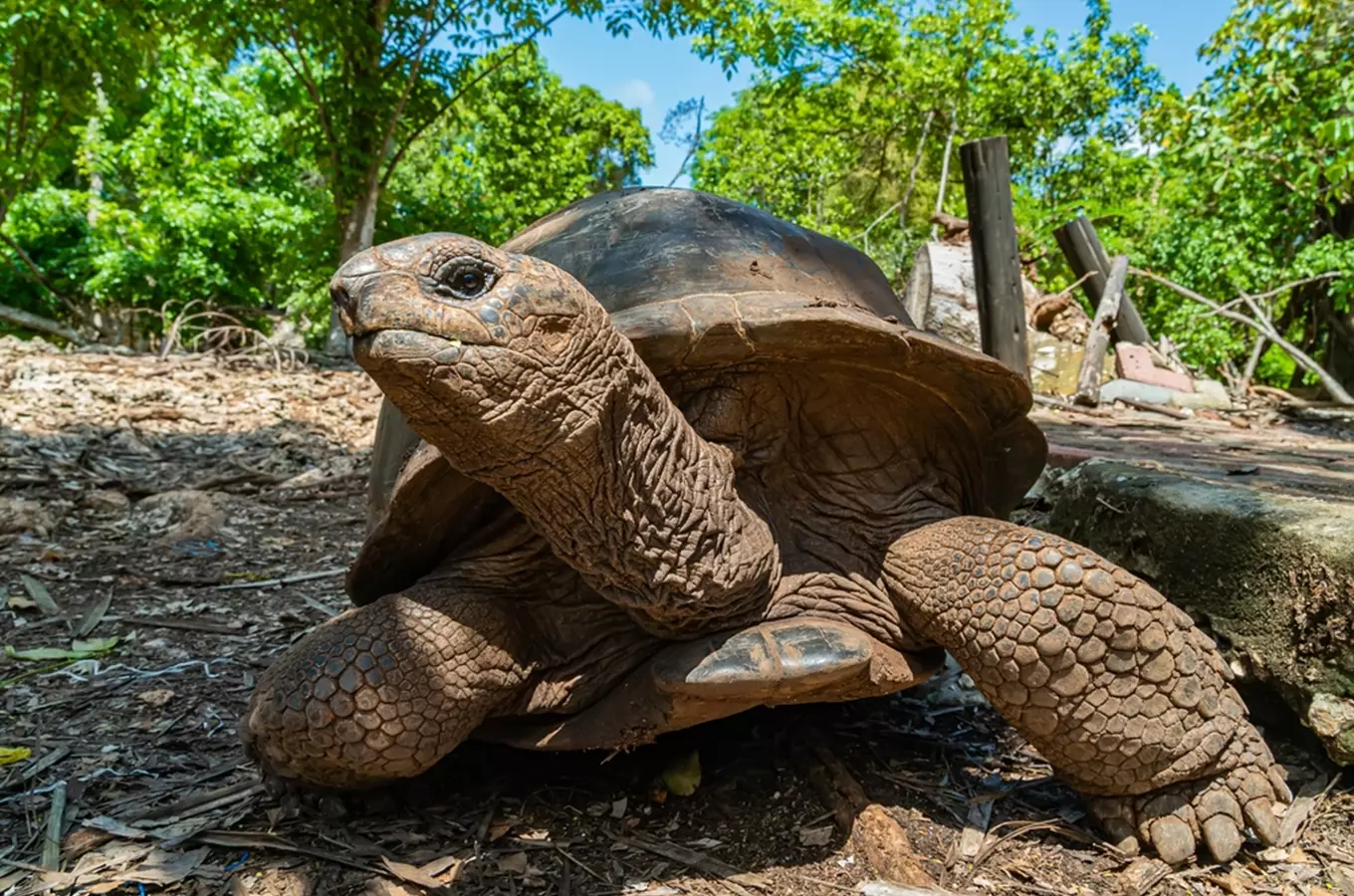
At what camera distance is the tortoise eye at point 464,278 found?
152 cm

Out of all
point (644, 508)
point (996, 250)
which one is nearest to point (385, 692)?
point (644, 508)

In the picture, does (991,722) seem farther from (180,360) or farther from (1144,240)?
(1144,240)

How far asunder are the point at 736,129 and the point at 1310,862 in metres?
22.5

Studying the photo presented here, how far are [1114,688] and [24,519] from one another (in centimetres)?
497

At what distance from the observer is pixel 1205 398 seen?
29.0 feet

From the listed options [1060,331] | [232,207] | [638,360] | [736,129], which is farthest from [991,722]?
[736,129]

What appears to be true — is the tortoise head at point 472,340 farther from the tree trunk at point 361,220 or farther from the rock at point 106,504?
the tree trunk at point 361,220

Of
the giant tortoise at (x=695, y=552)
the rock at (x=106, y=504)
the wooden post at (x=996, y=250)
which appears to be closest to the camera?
the giant tortoise at (x=695, y=552)

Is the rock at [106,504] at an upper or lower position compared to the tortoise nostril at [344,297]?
lower

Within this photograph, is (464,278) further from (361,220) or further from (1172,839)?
(361,220)

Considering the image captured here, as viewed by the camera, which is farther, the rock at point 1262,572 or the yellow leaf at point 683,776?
the yellow leaf at point 683,776

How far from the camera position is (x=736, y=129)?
889 inches

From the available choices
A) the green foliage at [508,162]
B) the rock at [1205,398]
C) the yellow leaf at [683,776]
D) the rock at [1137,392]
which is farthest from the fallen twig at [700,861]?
the green foliage at [508,162]

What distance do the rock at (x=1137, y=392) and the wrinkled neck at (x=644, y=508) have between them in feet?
25.4
